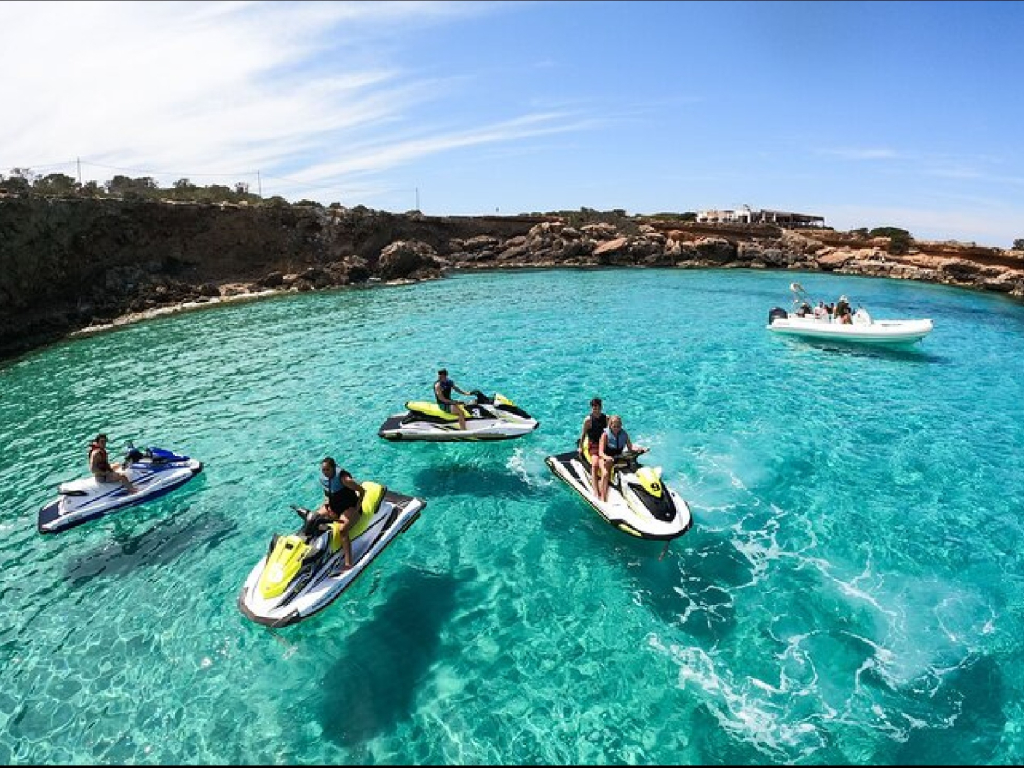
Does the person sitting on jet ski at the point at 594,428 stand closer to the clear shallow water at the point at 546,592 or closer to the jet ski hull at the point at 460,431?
the clear shallow water at the point at 546,592

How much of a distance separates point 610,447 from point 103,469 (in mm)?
11219

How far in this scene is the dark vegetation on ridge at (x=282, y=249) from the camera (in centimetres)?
3891

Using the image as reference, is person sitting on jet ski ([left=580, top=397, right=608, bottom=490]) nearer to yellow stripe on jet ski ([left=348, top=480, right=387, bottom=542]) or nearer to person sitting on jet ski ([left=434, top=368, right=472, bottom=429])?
person sitting on jet ski ([left=434, top=368, right=472, bottom=429])

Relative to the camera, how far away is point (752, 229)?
3169 inches

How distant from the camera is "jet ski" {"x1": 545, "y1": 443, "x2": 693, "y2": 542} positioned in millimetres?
10359

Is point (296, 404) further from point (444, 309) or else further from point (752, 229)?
point (752, 229)

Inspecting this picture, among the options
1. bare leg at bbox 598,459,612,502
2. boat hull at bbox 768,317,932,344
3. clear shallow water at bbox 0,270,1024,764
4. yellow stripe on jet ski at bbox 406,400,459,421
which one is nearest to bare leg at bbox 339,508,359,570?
clear shallow water at bbox 0,270,1024,764

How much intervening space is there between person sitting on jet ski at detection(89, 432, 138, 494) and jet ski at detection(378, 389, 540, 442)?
5.75m

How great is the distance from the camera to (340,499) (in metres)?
10.1

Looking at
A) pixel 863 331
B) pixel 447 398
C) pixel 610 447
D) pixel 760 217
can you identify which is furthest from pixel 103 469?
pixel 760 217

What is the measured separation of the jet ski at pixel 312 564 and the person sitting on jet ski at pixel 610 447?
391cm

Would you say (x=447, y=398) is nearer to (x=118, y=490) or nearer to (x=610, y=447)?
(x=610, y=447)

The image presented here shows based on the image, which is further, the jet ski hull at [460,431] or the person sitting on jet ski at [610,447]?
the jet ski hull at [460,431]

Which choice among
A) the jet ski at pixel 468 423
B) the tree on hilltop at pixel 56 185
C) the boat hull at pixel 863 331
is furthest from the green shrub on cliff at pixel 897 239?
the tree on hilltop at pixel 56 185
